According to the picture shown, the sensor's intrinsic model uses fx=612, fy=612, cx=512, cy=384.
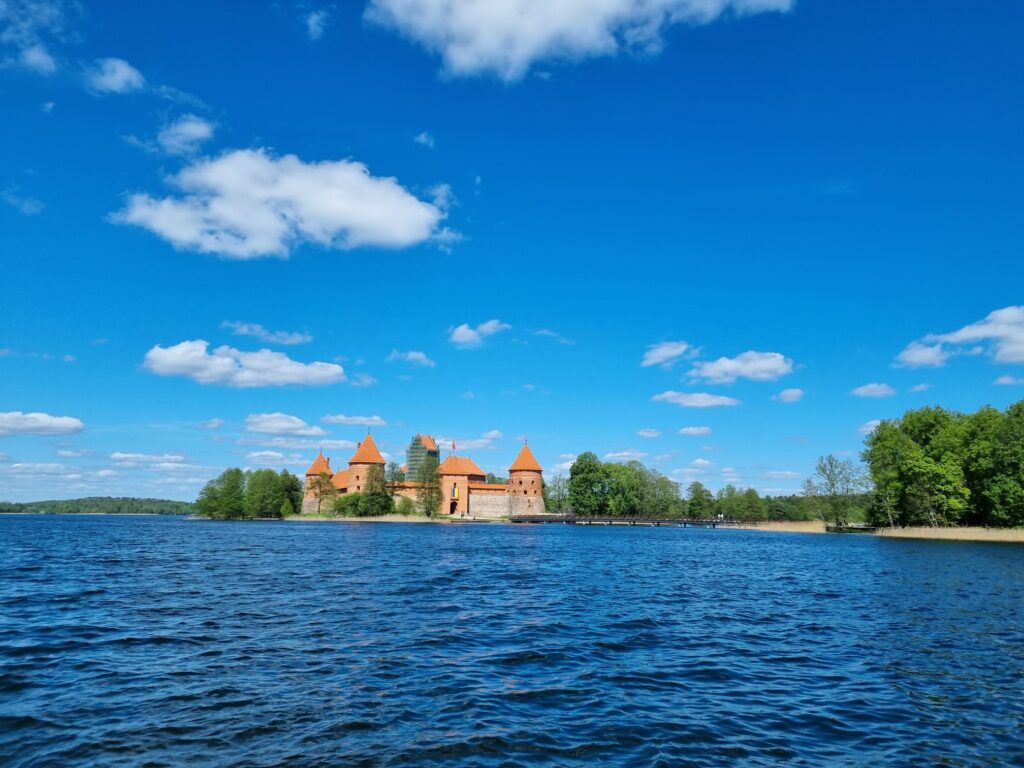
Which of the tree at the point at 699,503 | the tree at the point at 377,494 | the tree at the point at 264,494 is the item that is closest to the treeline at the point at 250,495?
the tree at the point at 264,494

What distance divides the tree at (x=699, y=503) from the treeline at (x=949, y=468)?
2456 inches

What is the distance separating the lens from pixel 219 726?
7988 millimetres

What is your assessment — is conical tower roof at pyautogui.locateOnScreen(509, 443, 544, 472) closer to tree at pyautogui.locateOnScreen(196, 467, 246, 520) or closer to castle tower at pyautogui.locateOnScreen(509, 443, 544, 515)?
castle tower at pyautogui.locateOnScreen(509, 443, 544, 515)

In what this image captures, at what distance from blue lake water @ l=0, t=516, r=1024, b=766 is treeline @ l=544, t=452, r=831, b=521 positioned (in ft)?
310

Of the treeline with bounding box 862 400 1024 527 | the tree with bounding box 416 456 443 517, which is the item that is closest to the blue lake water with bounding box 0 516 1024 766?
the treeline with bounding box 862 400 1024 527

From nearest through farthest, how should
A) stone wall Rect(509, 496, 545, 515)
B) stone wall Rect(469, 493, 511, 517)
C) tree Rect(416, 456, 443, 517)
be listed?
1. tree Rect(416, 456, 443, 517)
2. stone wall Rect(469, 493, 511, 517)
3. stone wall Rect(509, 496, 545, 515)

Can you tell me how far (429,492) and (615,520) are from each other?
36869 mm

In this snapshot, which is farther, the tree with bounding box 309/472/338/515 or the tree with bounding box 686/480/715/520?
the tree with bounding box 686/480/715/520

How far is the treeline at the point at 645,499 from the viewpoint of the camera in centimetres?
12481

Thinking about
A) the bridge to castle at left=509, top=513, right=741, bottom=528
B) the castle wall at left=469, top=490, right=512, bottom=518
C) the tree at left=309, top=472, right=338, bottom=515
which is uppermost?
the tree at left=309, top=472, right=338, bottom=515

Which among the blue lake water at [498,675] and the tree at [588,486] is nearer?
the blue lake water at [498,675]

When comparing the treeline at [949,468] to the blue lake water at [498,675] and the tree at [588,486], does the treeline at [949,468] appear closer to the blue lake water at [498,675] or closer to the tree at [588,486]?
the blue lake water at [498,675]

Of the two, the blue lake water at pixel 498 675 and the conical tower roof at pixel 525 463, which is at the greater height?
the conical tower roof at pixel 525 463

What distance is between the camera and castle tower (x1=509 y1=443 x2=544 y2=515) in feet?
393
